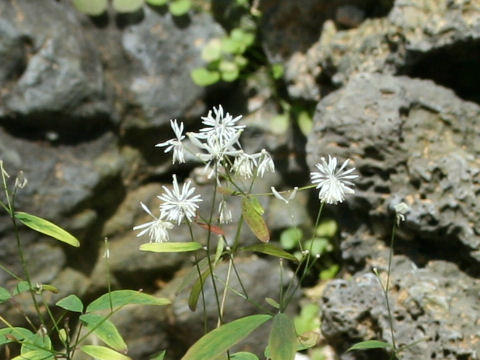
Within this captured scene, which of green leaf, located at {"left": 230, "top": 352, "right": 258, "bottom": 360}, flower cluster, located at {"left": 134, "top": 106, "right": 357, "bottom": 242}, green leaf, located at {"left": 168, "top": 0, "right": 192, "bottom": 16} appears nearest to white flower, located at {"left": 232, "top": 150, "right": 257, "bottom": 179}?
flower cluster, located at {"left": 134, "top": 106, "right": 357, "bottom": 242}

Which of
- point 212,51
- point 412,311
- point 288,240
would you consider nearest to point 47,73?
point 212,51

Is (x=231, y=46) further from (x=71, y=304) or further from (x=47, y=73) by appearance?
(x=71, y=304)

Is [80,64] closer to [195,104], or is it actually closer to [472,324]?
[195,104]

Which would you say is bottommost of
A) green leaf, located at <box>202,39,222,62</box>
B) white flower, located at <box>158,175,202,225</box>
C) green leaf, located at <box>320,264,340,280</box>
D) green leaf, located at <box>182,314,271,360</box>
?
green leaf, located at <box>182,314,271,360</box>

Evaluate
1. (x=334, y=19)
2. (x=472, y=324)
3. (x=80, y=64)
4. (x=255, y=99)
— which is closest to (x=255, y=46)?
(x=255, y=99)

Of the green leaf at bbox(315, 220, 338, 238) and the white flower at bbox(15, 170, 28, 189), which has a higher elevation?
the green leaf at bbox(315, 220, 338, 238)

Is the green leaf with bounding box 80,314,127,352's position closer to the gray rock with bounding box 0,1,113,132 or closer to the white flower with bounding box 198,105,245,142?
the white flower with bounding box 198,105,245,142

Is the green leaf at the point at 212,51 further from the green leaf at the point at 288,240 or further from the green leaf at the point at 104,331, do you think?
the green leaf at the point at 104,331

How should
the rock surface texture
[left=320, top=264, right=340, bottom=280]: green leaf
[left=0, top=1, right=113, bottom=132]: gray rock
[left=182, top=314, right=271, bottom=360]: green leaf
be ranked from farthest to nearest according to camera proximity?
[left=320, top=264, right=340, bottom=280]: green leaf < [left=0, top=1, right=113, bottom=132]: gray rock < the rock surface texture < [left=182, top=314, right=271, bottom=360]: green leaf
